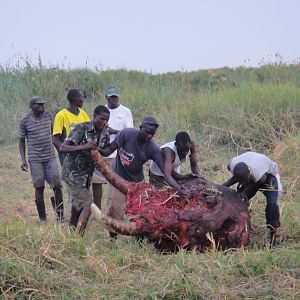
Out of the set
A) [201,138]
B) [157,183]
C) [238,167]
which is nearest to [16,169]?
[201,138]

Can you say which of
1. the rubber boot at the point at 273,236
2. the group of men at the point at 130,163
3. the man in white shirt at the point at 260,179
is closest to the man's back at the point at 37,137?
the group of men at the point at 130,163

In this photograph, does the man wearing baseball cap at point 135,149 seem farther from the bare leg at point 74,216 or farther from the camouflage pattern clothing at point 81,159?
the bare leg at point 74,216

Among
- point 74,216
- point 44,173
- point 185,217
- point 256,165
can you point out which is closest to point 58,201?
point 44,173

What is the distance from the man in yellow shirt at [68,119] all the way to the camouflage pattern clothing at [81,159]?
48cm

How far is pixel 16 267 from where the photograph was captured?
14.7 feet

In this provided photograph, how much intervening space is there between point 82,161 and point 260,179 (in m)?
1.65

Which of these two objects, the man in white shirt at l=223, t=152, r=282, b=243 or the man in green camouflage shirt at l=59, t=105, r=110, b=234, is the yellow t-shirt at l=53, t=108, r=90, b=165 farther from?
the man in white shirt at l=223, t=152, r=282, b=243

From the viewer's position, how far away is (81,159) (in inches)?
237

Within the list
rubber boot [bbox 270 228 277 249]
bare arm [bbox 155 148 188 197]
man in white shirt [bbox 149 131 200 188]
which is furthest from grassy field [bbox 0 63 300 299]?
man in white shirt [bbox 149 131 200 188]

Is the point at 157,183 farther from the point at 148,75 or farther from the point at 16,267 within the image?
the point at 148,75

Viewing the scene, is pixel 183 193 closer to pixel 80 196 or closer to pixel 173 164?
pixel 173 164

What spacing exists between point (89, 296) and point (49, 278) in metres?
0.33

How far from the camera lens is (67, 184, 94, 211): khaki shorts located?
19.9 ft

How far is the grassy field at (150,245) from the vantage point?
173 inches
